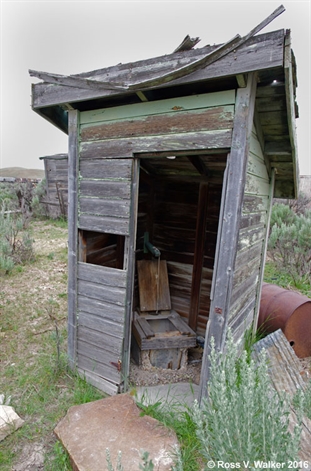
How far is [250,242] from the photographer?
2.94 m

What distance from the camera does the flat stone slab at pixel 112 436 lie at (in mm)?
2115

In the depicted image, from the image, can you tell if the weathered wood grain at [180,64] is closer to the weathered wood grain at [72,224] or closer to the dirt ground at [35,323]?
the weathered wood grain at [72,224]

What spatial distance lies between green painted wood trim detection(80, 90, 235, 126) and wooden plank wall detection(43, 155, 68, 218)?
9.22 metres

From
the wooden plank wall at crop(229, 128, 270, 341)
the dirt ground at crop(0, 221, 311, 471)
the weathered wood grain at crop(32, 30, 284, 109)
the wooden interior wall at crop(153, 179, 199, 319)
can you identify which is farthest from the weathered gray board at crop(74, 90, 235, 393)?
the wooden interior wall at crop(153, 179, 199, 319)

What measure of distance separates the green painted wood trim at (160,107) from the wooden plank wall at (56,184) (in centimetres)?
922

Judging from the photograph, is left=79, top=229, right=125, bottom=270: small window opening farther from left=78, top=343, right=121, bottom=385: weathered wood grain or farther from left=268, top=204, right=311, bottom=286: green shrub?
left=268, top=204, right=311, bottom=286: green shrub

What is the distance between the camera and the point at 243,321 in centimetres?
316

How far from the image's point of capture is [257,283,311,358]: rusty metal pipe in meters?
3.60

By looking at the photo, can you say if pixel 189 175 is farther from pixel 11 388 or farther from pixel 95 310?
pixel 11 388

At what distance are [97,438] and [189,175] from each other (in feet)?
11.0

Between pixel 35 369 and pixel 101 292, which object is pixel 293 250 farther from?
pixel 35 369

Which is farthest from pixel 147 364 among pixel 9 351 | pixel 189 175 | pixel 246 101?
pixel 246 101

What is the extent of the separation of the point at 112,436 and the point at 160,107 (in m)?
2.81

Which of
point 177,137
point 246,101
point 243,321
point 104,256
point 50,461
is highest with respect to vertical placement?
point 246,101
